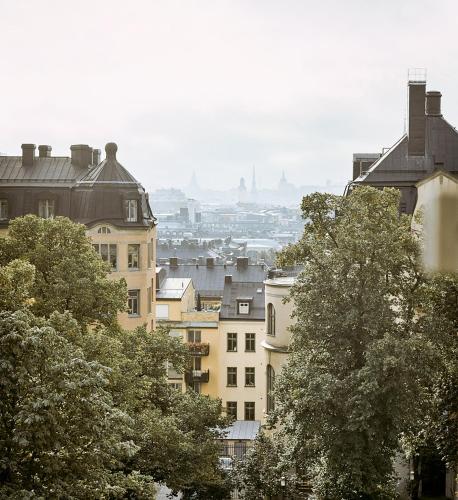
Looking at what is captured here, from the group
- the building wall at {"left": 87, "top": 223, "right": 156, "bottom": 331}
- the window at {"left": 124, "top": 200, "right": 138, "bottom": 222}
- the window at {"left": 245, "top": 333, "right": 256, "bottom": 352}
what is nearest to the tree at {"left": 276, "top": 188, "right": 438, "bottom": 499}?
the building wall at {"left": 87, "top": 223, "right": 156, "bottom": 331}

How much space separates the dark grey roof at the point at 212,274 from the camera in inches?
3777

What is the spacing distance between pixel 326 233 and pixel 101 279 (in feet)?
27.3

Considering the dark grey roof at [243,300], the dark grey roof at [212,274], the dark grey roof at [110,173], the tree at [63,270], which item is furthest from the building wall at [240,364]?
the tree at [63,270]

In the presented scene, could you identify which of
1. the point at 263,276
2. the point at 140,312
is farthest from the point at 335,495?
the point at 263,276

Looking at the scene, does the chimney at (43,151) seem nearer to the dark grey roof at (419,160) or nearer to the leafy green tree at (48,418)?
the dark grey roof at (419,160)

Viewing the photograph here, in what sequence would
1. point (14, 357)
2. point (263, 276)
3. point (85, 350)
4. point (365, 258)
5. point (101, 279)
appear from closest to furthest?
point (14, 357), point (85, 350), point (365, 258), point (101, 279), point (263, 276)

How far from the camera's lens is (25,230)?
105 ft

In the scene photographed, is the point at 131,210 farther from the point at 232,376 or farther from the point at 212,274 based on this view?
the point at 212,274

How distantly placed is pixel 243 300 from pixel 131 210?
2331cm

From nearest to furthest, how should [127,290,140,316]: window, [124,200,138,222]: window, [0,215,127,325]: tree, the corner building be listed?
[0,215,127,325]: tree
the corner building
[127,290,140,316]: window
[124,200,138,222]: window

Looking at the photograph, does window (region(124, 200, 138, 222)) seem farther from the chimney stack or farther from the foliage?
the foliage

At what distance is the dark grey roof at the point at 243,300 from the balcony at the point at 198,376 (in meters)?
4.89

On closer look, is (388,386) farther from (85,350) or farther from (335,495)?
(85,350)

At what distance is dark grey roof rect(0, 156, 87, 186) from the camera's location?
5384 centimetres
